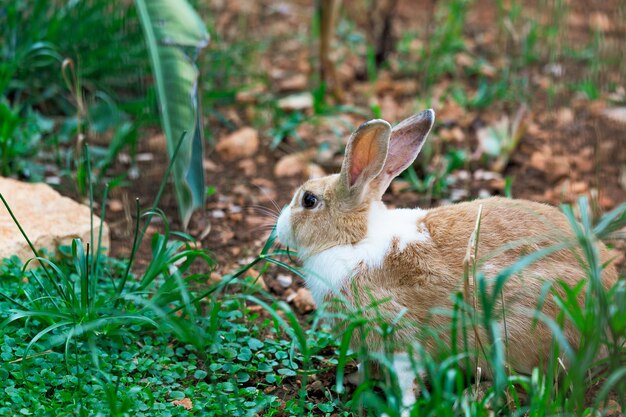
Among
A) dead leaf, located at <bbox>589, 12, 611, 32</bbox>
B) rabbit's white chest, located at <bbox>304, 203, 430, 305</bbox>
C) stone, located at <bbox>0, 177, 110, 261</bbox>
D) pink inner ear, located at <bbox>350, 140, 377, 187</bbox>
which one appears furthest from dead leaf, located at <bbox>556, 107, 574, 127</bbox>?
stone, located at <bbox>0, 177, 110, 261</bbox>

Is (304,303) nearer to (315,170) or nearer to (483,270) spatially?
(483,270)

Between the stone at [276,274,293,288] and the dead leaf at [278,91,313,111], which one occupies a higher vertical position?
the dead leaf at [278,91,313,111]

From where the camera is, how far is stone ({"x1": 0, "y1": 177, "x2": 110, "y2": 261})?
3.75 metres

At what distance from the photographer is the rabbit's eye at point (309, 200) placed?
345cm

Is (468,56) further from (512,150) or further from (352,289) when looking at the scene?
(352,289)

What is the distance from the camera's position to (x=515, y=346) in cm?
308

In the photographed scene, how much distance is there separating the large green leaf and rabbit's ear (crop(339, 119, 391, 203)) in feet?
3.27

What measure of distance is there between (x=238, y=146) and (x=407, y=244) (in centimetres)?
214

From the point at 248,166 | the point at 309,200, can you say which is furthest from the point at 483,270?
→ the point at 248,166

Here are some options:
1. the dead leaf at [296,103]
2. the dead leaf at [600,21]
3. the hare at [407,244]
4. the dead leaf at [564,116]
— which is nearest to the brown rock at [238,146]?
the dead leaf at [296,103]

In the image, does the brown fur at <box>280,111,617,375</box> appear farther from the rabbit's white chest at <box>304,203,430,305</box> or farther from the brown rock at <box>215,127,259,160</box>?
the brown rock at <box>215,127,259,160</box>

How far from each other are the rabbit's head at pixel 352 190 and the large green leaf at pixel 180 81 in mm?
791

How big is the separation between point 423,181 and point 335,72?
3.85 feet

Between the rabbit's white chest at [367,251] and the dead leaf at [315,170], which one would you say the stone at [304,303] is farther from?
the dead leaf at [315,170]
